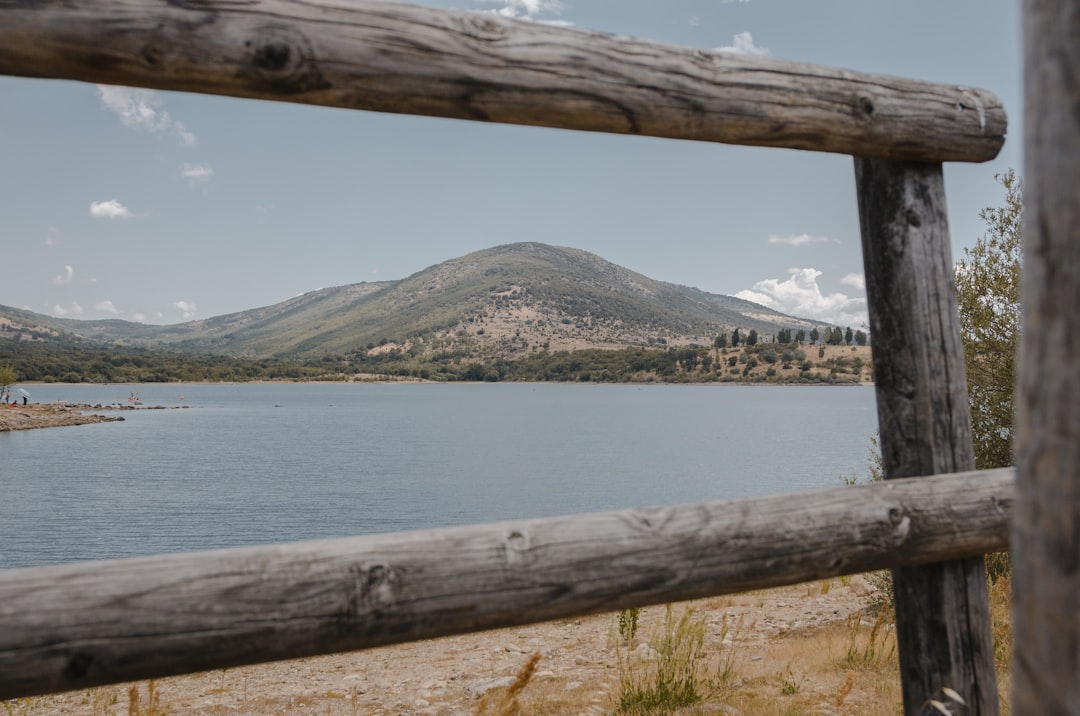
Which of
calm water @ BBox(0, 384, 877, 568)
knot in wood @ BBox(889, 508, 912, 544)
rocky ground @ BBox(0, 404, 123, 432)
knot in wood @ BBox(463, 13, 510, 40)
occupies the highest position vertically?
knot in wood @ BBox(463, 13, 510, 40)

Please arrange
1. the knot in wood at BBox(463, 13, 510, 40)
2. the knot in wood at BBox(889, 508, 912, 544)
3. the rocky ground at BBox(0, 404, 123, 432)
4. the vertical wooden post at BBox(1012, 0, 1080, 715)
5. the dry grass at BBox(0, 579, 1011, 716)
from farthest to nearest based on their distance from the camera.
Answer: the rocky ground at BBox(0, 404, 123, 432)
the dry grass at BBox(0, 579, 1011, 716)
the knot in wood at BBox(889, 508, 912, 544)
the knot in wood at BBox(463, 13, 510, 40)
the vertical wooden post at BBox(1012, 0, 1080, 715)

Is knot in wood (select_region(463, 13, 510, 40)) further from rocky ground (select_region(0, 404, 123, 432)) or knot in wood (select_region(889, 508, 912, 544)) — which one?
rocky ground (select_region(0, 404, 123, 432))

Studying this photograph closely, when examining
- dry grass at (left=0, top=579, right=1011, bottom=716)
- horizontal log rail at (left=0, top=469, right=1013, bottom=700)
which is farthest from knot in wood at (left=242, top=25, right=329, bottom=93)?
dry grass at (left=0, top=579, right=1011, bottom=716)

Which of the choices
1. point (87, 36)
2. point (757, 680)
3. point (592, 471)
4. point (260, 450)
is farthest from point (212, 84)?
point (260, 450)

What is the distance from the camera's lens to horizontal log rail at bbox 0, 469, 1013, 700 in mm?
1723

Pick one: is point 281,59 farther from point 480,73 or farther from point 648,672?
point 648,672

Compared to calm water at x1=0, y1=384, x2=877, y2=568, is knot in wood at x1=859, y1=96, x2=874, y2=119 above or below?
above

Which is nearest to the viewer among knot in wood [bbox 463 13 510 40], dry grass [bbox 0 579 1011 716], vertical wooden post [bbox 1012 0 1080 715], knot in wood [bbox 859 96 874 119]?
vertical wooden post [bbox 1012 0 1080 715]

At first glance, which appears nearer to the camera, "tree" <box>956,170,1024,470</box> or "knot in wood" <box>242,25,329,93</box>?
"knot in wood" <box>242,25,329,93</box>

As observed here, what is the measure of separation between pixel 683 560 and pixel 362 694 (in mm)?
6299

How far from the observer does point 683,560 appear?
2.19 m

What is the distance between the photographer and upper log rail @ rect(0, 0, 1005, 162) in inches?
75.0

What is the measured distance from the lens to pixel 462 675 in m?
8.07

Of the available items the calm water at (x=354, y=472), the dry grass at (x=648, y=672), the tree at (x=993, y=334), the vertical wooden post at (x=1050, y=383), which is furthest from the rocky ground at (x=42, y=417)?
the vertical wooden post at (x=1050, y=383)
